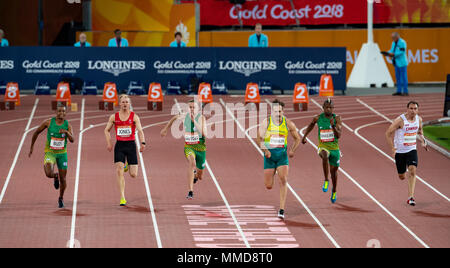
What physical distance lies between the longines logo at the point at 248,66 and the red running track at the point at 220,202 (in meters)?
7.83

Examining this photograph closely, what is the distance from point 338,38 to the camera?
36469 millimetres

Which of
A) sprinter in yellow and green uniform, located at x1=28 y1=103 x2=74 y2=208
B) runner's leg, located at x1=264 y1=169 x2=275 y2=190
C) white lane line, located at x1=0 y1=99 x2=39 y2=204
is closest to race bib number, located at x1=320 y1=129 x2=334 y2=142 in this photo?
runner's leg, located at x1=264 y1=169 x2=275 y2=190

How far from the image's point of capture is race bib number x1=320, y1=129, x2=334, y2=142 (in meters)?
15.5

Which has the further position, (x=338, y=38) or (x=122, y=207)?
(x=338, y=38)

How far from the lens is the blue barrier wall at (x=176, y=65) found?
3089cm

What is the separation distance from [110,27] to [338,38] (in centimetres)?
985

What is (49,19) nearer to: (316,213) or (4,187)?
(4,187)

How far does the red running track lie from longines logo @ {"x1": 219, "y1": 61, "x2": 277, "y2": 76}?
7.83 metres

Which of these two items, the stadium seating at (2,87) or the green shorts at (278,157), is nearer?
the green shorts at (278,157)

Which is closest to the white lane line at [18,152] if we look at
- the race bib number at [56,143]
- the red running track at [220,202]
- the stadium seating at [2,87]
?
the red running track at [220,202]

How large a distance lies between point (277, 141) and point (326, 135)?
5.12 feet

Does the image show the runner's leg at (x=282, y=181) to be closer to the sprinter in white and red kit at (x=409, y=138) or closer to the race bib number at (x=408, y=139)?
the sprinter in white and red kit at (x=409, y=138)

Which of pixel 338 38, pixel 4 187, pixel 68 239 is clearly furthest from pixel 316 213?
pixel 338 38

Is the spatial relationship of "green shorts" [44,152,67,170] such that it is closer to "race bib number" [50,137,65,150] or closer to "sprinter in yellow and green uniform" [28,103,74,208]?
"sprinter in yellow and green uniform" [28,103,74,208]
